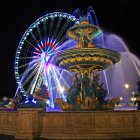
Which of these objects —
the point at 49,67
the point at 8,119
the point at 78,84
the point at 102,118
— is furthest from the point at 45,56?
the point at 102,118

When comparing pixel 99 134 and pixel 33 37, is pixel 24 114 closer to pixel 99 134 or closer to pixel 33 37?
pixel 99 134

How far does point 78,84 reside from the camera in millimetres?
15031

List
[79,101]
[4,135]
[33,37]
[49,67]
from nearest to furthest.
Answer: [4,135] → [79,101] → [49,67] → [33,37]

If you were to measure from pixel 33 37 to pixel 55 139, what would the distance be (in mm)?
21300

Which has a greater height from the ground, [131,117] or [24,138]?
[131,117]

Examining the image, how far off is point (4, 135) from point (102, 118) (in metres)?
4.37

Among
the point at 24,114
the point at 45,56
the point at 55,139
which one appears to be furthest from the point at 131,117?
the point at 45,56

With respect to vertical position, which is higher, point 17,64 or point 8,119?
point 17,64

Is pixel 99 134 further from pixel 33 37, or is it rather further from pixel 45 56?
pixel 33 37

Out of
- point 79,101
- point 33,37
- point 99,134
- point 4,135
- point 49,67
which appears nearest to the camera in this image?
point 99,134

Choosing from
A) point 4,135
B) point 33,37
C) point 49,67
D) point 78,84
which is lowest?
point 4,135

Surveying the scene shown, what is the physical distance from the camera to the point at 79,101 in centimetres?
1423

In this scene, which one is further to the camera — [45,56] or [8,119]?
[45,56]

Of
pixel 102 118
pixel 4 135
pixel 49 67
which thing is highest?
pixel 49 67
